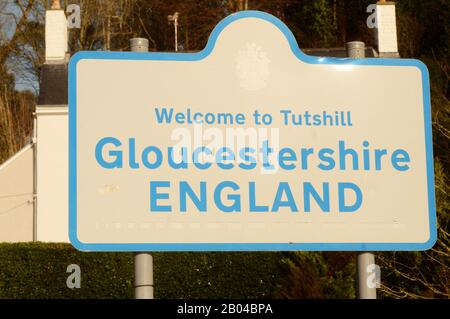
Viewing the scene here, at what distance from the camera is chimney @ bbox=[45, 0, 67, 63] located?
2286 cm

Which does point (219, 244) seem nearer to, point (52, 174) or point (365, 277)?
point (365, 277)

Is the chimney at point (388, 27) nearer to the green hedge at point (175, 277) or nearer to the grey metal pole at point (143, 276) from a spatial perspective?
the green hedge at point (175, 277)

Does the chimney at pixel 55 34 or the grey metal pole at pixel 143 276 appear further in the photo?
the chimney at pixel 55 34

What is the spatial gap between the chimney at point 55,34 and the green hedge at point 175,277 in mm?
7496

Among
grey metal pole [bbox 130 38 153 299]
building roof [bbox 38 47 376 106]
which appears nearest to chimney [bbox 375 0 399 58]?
building roof [bbox 38 47 376 106]

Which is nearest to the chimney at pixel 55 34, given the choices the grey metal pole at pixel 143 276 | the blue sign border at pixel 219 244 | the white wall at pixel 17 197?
the white wall at pixel 17 197

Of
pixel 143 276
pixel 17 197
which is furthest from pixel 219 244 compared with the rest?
pixel 17 197

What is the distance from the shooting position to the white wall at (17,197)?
22.9 metres

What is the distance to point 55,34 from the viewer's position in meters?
23.0

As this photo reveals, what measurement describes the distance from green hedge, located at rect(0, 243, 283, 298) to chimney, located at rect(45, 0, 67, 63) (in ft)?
24.6

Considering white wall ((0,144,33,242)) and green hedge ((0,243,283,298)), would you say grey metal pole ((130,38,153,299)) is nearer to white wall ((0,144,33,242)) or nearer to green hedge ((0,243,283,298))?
green hedge ((0,243,283,298))

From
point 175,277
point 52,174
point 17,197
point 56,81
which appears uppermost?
point 56,81

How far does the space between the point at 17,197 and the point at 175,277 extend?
24.2 ft
